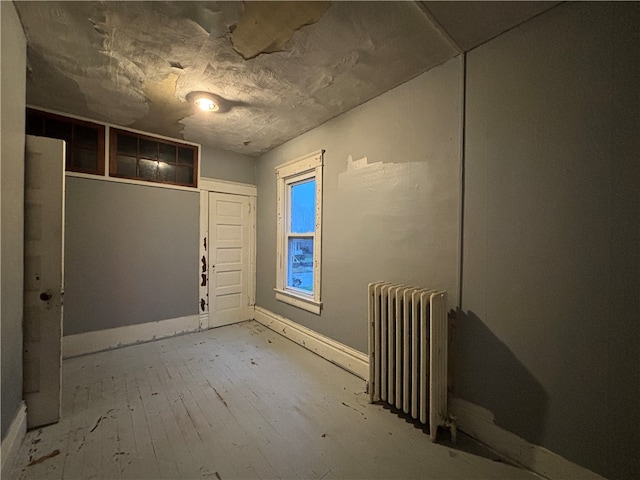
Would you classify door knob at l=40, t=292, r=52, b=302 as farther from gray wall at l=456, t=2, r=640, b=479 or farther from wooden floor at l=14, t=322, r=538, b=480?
gray wall at l=456, t=2, r=640, b=479

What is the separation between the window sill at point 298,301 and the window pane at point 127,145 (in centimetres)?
246

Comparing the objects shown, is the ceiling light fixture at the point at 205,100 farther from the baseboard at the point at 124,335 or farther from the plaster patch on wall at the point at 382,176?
the baseboard at the point at 124,335

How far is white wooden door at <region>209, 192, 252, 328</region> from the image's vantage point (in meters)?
3.80

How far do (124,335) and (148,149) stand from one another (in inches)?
89.5

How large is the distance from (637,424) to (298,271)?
299 cm

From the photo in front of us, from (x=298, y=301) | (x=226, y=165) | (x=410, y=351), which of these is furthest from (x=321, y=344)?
(x=226, y=165)

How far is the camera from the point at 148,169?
3.32m

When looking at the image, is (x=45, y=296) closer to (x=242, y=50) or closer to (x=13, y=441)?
(x=13, y=441)

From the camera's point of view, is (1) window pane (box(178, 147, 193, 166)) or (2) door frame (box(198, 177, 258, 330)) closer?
(1) window pane (box(178, 147, 193, 166))

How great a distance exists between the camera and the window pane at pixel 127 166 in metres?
3.13

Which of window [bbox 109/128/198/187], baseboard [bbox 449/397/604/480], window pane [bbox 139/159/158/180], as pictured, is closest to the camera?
baseboard [bbox 449/397/604/480]

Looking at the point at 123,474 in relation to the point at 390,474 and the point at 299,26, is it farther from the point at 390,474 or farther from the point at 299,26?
the point at 299,26

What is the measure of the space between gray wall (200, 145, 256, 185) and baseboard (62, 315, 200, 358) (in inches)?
79.7

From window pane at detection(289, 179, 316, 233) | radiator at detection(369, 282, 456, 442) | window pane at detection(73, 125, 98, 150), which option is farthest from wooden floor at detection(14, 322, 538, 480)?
window pane at detection(73, 125, 98, 150)
